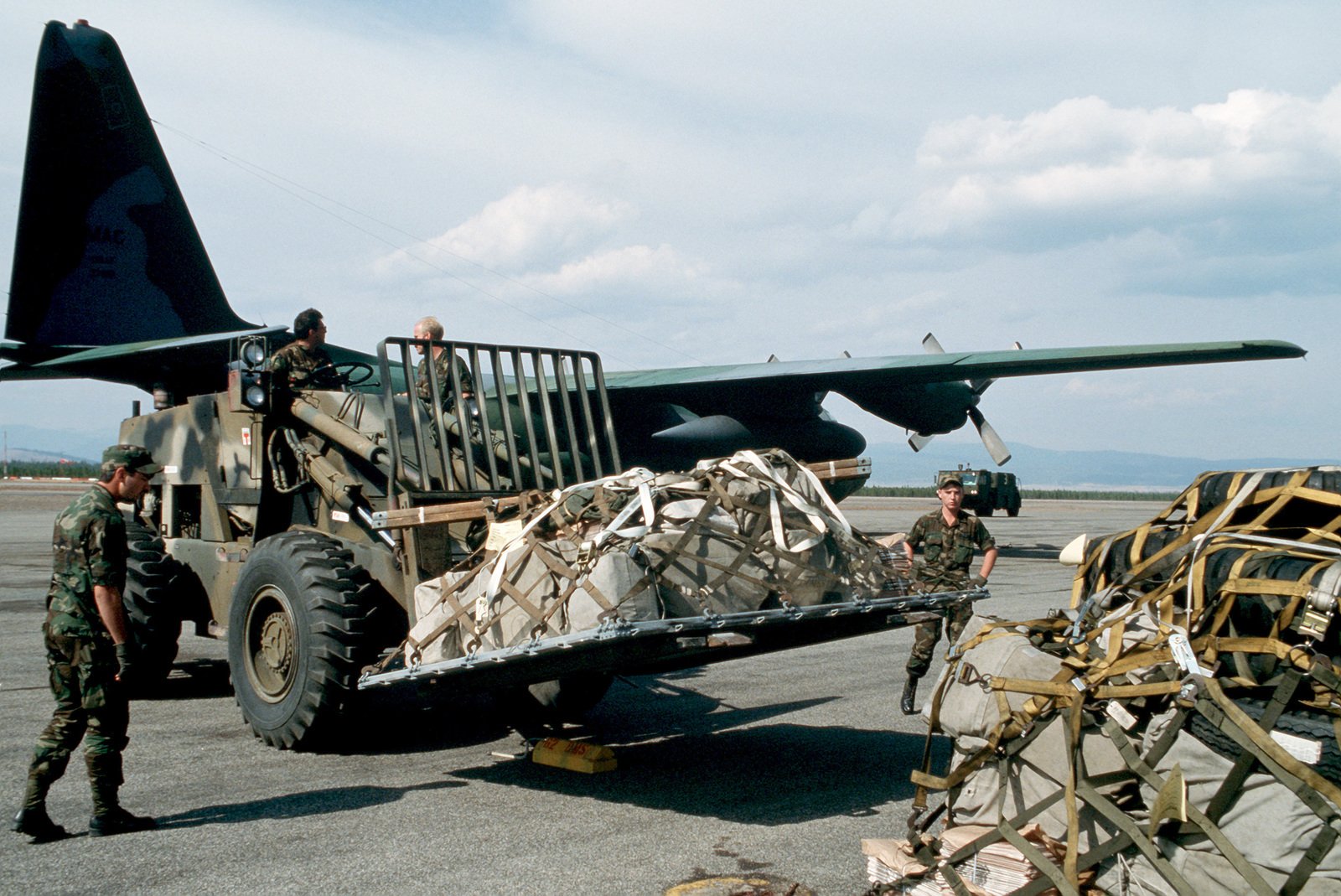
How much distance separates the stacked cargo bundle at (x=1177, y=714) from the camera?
11.2ft

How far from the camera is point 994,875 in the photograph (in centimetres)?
404

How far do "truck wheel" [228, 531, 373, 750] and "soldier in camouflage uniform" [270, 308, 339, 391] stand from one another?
4.60 ft

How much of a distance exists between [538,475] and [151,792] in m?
2.93

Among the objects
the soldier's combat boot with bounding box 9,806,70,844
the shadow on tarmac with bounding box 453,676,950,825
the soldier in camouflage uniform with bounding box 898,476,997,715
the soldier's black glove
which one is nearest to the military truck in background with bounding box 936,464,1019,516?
the soldier in camouflage uniform with bounding box 898,476,997,715

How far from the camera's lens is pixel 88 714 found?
5.62 meters

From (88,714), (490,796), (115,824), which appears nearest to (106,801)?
(115,824)

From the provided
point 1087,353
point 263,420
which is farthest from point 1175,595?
point 1087,353

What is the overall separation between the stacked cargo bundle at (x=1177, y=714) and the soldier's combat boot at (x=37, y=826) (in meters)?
3.96

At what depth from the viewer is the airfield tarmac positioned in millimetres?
4969

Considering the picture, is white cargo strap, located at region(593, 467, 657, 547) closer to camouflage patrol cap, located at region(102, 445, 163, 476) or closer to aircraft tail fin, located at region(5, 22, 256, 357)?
camouflage patrol cap, located at region(102, 445, 163, 476)

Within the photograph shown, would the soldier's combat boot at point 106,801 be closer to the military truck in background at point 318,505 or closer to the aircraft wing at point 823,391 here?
the military truck in background at point 318,505

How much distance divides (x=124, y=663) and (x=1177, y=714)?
4724 millimetres

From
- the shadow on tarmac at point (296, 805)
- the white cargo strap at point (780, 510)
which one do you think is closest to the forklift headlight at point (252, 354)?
the shadow on tarmac at point (296, 805)

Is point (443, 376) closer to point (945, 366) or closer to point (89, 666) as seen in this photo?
point (89, 666)
